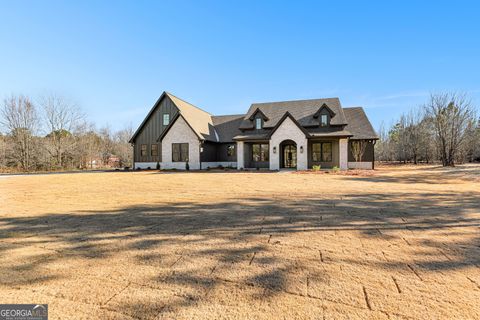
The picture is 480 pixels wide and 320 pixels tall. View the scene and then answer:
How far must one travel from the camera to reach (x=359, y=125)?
26.5 metres

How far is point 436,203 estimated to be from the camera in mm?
6809

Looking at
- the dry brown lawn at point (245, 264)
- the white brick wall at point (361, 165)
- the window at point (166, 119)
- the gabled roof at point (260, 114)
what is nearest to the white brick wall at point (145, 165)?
the window at point (166, 119)

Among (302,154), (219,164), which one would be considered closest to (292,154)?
(302,154)

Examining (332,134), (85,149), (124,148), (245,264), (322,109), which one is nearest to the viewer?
(245,264)

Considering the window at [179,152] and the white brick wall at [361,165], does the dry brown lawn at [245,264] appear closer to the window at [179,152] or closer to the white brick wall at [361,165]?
the white brick wall at [361,165]

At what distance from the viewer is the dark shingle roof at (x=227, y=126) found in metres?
29.2

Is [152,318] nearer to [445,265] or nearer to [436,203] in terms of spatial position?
[445,265]

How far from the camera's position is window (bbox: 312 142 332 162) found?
2456 cm

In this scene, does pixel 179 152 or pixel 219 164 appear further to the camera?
pixel 219 164

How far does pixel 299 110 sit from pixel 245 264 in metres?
26.5

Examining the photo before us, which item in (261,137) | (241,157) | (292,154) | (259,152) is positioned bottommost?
(241,157)

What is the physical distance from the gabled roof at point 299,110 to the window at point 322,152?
2.25 m

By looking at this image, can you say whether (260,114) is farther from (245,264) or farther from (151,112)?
(245,264)
